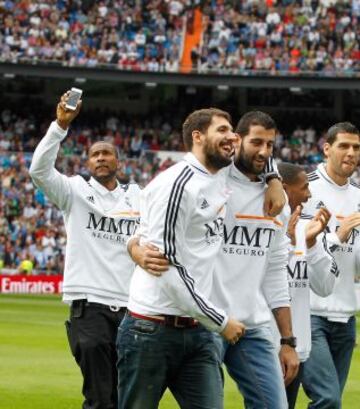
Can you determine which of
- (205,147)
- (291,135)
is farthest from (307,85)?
(205,147)

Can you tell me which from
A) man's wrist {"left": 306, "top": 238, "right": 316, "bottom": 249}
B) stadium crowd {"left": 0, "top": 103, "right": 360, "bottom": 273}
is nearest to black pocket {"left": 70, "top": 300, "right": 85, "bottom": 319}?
man's wrist {"left": 306, "top": 238, "right": 316, "bottom": 249}

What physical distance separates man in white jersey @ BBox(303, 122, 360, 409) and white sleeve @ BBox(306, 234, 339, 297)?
0.41m

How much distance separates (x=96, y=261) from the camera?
8836 mm

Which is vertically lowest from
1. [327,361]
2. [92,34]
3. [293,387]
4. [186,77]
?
[293,387]

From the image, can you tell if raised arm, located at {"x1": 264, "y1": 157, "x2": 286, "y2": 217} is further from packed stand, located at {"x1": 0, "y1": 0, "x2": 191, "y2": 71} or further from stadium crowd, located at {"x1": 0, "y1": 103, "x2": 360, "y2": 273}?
packed stand, located at {"x1": 0, "y1": 0, "x2": 191, "y2": 71}

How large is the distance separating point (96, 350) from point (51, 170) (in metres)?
1.35

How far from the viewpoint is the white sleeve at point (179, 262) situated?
A: 241 inches

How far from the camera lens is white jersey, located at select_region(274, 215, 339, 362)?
8062 mm

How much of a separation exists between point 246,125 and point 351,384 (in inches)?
333

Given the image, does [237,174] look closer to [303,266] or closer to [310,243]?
[310,243]

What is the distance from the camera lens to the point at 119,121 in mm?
48344

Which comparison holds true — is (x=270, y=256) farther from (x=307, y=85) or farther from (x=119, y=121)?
(x=119, y=121)

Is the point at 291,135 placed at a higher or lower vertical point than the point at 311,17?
lower

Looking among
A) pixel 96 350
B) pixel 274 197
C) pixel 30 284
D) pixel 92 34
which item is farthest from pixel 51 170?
pixel 92 34
